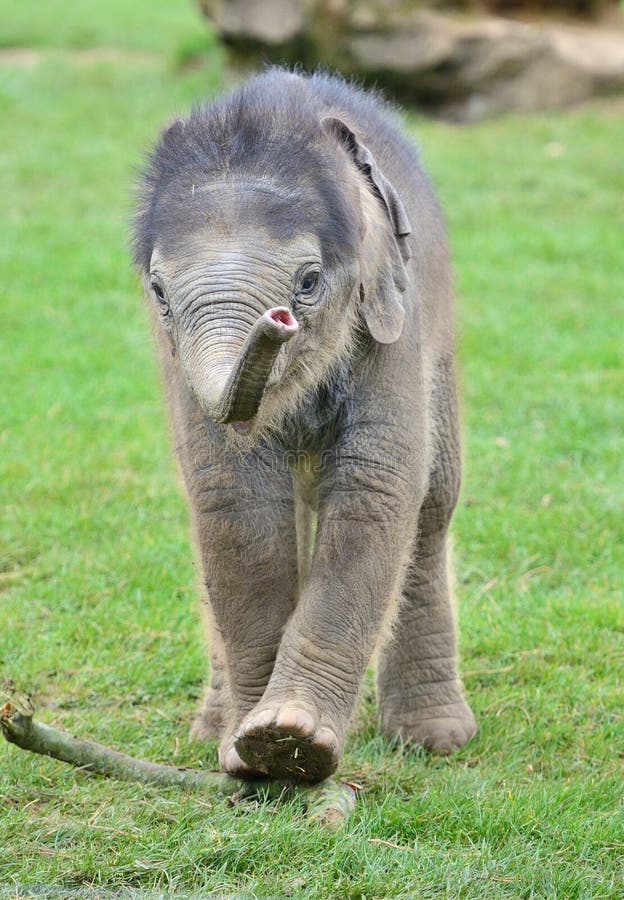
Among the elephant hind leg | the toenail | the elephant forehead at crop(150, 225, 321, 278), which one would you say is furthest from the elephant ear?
the toenail

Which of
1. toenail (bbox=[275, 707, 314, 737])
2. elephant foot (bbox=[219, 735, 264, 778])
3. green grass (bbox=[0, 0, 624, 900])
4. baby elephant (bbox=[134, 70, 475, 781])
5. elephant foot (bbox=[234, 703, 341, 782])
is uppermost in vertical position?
baby elephant (bbox=[134, 70, 475, 781])

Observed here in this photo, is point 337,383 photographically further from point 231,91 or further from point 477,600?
point 477,600

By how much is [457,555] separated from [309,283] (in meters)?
3.05

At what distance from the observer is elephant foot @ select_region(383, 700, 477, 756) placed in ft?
16.4

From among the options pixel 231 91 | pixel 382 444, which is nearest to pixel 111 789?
pixel 382 444

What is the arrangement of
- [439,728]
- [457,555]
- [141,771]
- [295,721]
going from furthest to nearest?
[457,555] → [439,728] → [141,771] → [295,721]

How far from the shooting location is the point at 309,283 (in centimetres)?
375

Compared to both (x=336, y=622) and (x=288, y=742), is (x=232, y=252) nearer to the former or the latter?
(x=336, y=622)

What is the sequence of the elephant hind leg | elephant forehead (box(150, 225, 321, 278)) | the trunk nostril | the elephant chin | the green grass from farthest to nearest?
1. the elephant hind leg
2. the green grass
3. elephant forehead (box(150, 225, 321, 278))
4. the trunk nostril
5. the elephant chin

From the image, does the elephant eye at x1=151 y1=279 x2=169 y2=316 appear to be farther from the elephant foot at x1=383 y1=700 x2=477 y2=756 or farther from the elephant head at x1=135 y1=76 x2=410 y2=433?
the elephant foot at x1=383 y1=700 x2=477 y2=756

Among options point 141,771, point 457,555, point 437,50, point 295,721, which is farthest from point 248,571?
point 437,50

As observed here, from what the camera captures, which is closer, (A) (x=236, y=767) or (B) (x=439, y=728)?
(A) (x=236, y=767)

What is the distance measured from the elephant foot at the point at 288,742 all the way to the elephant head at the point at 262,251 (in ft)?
2.59

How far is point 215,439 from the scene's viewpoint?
4.07 metres
